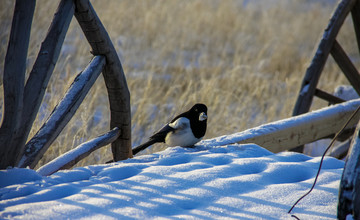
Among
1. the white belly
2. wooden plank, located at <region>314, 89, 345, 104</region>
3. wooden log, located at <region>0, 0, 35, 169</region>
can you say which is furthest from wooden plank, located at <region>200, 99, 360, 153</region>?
wooden log, located at <region>0, 0, 35, 169</region>

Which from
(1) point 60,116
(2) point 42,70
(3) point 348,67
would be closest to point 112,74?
(1) point 60,116

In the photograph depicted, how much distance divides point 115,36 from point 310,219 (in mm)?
4570

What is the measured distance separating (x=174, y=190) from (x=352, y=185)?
24.4 inches

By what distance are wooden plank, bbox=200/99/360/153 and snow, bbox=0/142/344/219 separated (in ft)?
1.51

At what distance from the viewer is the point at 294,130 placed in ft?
8.54

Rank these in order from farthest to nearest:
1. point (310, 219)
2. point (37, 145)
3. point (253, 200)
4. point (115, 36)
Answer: point (115, 36) < point (37, 145) < point (253, 200) < point (310, 219)

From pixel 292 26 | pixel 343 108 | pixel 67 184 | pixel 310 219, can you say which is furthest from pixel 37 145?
pixel 292 26

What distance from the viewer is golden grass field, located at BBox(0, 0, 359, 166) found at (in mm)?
4059

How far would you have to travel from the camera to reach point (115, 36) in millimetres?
5578

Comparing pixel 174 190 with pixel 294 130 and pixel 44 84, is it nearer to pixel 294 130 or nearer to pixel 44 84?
pixel 44 84

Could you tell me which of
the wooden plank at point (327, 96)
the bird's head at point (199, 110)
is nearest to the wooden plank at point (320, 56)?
the wooden plank at point (327, 96)

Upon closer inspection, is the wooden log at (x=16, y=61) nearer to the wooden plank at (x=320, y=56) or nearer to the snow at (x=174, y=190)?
the snow at (x=174, y=190)

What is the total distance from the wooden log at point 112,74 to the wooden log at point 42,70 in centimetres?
10

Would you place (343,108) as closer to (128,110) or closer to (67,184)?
(128,110)
